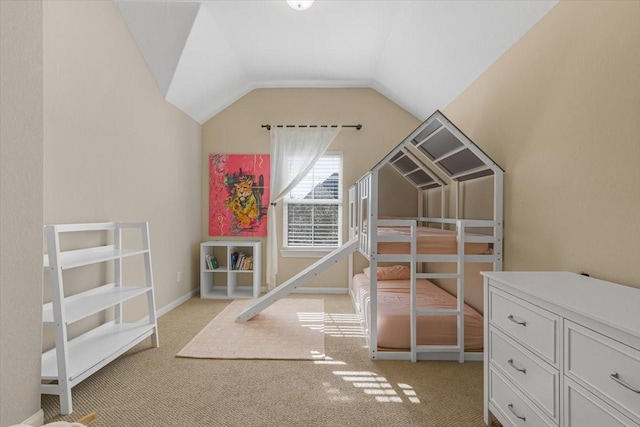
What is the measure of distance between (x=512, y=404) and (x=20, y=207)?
242 cm

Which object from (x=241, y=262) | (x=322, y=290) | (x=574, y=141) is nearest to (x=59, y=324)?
(x=241, y=262)

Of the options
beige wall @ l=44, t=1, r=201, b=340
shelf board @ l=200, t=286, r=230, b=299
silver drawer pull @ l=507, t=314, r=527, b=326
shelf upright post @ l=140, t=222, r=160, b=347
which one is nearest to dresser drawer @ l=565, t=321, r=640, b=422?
silver drawer pull @ l=507, t=314, r=527, b=326

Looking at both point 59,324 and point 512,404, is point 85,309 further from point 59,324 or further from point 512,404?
point 512,404

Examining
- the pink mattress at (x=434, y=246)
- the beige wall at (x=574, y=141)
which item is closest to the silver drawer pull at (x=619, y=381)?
the beige wall at (x=574, y=141)

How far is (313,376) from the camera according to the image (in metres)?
2.21

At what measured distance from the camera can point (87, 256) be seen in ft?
7.35

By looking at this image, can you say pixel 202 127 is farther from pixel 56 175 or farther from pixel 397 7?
pixel 397 7

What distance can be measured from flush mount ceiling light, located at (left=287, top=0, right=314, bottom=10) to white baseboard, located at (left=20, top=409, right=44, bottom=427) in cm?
303

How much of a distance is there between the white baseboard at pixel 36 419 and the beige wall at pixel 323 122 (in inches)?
115

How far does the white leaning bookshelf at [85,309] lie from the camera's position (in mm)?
1796

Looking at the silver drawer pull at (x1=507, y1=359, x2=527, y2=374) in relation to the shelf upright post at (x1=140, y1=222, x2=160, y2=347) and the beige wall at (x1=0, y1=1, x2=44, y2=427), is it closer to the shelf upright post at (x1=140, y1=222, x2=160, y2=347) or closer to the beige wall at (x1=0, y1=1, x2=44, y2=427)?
the beige wall at (x1=0, y1=1, x2=44, y2=427)

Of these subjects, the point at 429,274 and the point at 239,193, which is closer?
the point at 429,274

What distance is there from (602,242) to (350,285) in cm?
299

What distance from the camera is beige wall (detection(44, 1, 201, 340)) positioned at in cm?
218
